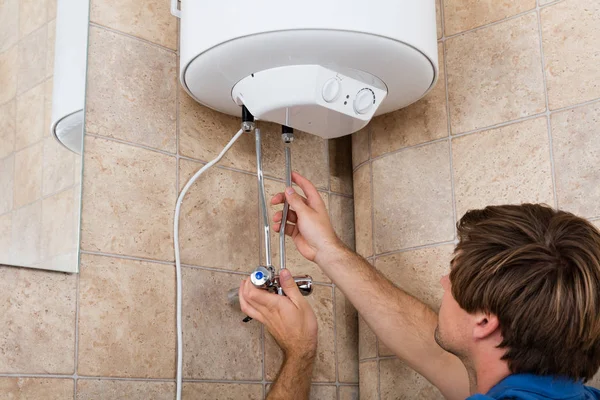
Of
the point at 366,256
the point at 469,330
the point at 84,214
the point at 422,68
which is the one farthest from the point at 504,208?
the point at 84,214

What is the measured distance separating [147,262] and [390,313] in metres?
0.47

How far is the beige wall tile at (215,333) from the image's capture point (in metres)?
1.48

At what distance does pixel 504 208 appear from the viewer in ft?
4.19

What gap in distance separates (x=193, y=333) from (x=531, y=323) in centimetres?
62

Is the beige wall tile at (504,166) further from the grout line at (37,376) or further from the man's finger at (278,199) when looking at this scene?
the grout line at (37,376)

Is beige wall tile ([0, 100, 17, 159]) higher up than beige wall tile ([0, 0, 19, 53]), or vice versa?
beige wall tile ([0, 0, 19, 53])

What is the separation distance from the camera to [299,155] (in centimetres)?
177

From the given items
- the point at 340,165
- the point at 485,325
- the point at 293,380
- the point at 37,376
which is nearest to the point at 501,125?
the point at 340,165

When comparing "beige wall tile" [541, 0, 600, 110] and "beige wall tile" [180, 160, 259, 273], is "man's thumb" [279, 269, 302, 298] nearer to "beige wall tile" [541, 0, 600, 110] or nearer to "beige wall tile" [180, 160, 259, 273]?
"beige wall tile" [180, 160, 259, 273]

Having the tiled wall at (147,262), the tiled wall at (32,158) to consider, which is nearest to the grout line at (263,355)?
the tiled wall at (147,262)

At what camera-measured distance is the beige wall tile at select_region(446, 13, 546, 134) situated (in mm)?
1577

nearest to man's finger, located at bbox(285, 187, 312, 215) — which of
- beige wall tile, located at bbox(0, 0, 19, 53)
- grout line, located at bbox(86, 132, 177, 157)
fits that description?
grout line, located at bbox(86, 132, 177, 157)

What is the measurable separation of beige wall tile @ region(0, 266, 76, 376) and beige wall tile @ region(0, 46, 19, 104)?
0.91ft

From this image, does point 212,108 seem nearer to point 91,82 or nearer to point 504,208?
point 91,82
